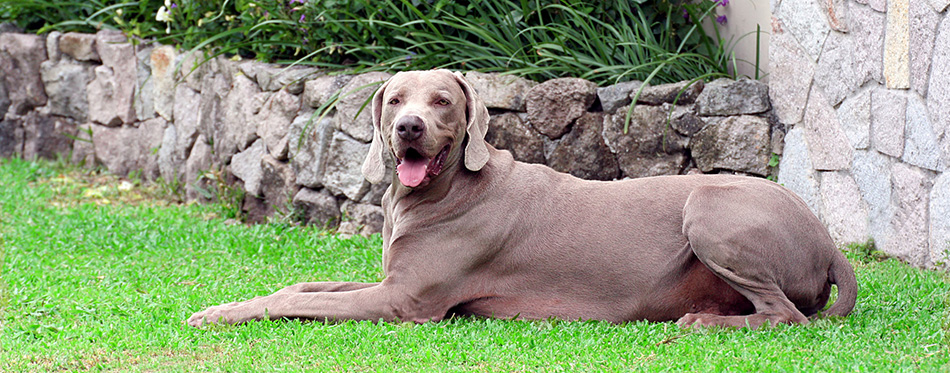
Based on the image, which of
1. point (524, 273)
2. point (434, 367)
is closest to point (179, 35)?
point (524, 273)

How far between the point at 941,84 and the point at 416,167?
277cm

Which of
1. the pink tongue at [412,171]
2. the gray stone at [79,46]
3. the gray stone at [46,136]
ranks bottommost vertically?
the gray stone at [46,136]

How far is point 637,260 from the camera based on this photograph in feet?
13.1

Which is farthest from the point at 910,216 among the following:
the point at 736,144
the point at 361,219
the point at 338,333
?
the point at 361,219

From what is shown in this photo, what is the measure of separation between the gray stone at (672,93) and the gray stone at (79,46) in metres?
5.63

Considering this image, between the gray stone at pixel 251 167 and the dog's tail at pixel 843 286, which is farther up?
the dog's tail at pixel 843 286

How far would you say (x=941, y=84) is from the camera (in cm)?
467

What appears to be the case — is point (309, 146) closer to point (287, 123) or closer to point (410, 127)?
point (287, 123)

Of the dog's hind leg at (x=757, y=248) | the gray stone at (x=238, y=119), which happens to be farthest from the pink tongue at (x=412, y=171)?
the gray stone at (x=238, y=119)

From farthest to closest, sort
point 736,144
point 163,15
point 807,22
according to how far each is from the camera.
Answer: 1. point 163,15
2. point 736,144
3. point 807,22

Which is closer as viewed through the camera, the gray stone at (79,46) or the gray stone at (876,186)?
the gray stone at (876,186)

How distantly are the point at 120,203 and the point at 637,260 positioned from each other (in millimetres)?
5547

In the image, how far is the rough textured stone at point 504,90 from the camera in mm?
6359

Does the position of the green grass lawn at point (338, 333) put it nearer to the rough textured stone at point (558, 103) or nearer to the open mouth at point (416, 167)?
the open mouth at point (416, 167)
